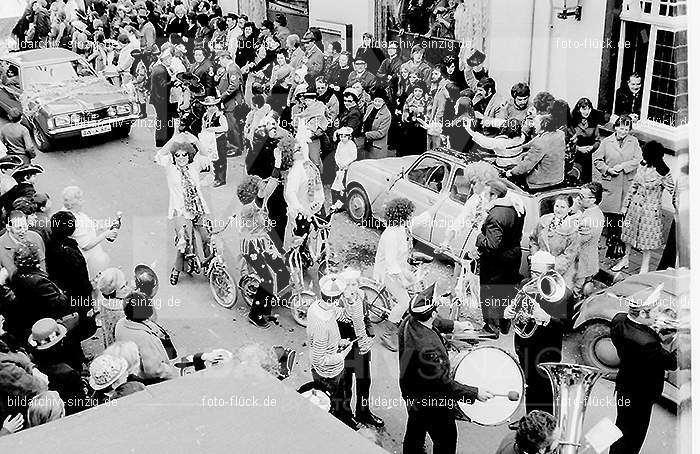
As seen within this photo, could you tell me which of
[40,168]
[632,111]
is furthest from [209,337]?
[632,111]

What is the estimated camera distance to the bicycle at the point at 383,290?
6508 mm

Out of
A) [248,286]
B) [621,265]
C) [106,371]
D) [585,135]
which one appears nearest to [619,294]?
[621,265]

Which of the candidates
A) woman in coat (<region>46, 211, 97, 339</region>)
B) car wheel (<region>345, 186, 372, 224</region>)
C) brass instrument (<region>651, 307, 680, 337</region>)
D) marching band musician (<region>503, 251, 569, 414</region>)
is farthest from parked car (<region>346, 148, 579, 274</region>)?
woman in coat (<region>46, 211, 97, 339</region>)

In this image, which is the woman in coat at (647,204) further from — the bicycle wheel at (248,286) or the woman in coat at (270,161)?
the bicycle wheel at (248,286)

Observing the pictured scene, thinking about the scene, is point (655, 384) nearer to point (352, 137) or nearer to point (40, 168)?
point (352, 137)

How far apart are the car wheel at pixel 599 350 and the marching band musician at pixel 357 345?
152cm

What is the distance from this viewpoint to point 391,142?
8.61 meters

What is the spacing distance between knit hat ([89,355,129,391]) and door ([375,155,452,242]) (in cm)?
267

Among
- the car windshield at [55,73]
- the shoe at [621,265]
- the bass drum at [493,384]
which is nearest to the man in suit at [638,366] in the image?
the bass drum at [493,384]

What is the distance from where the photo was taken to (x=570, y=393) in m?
5.23

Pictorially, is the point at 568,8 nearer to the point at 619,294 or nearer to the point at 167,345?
the point at 619,294

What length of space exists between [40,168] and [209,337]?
85.5 inches

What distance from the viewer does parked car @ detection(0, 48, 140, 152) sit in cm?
780

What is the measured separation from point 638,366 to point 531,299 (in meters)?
0.76
